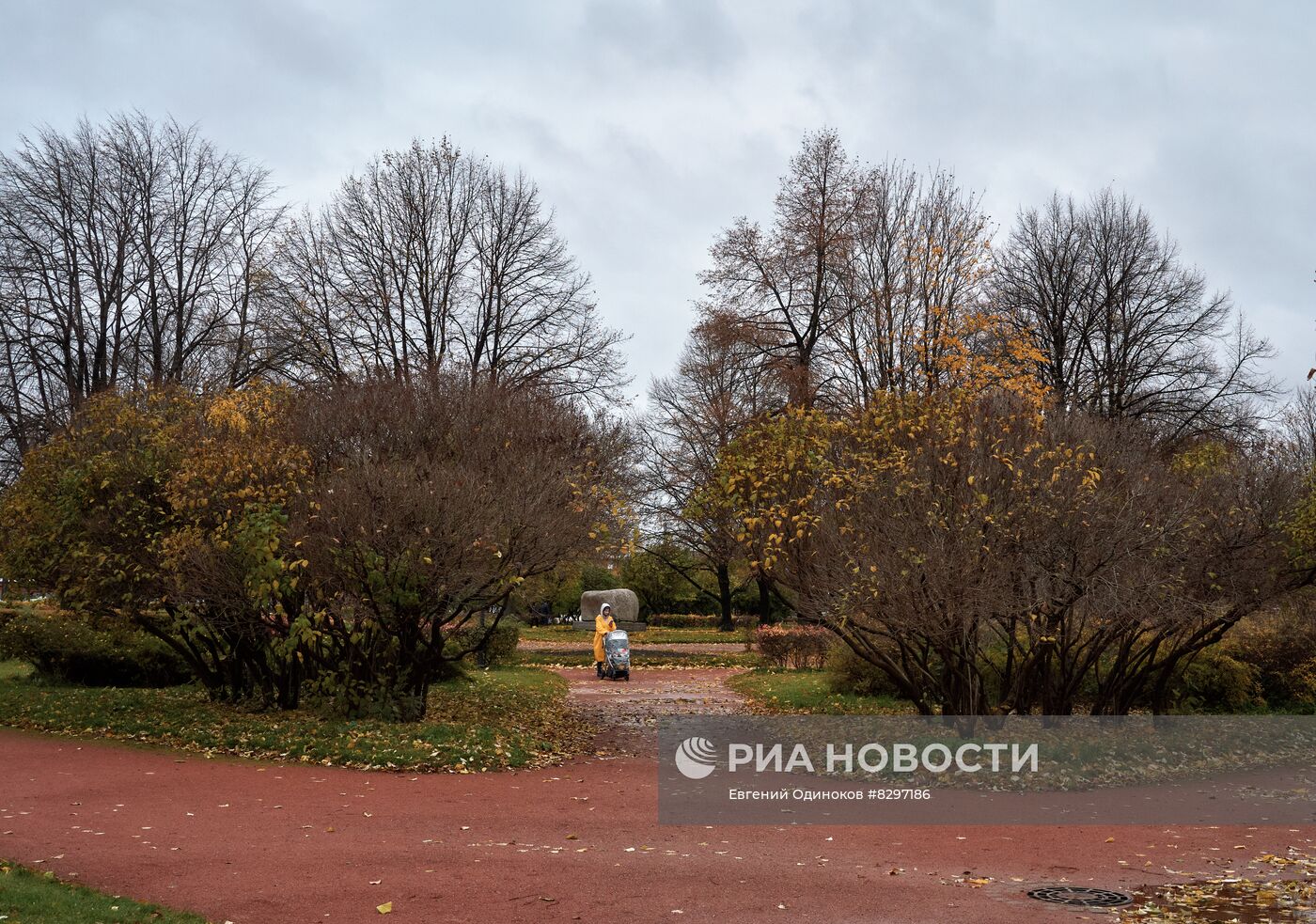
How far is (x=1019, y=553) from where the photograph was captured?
11570mm

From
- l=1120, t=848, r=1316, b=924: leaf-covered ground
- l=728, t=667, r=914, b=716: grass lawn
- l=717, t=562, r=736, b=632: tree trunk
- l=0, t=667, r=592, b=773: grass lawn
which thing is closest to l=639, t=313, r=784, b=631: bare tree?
l=717, t=562, r=736, b=632: tree trunk

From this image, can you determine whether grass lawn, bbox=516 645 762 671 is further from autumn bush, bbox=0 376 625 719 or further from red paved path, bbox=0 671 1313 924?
red paved path, bbox=0 671 1313 924

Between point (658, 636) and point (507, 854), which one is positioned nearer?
point (507, 854)

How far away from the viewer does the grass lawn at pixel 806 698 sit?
16.4 m

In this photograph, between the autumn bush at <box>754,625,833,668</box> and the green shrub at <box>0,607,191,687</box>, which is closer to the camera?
the green shrub at <box>0,607,191,687</box>

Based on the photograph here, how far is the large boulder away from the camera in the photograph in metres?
40.3

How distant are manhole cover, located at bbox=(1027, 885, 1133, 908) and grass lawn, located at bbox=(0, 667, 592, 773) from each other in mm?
6768

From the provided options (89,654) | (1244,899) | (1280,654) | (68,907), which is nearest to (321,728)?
(68,907)

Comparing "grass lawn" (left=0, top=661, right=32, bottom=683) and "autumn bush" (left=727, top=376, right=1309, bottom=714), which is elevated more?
"autumn bush" (left=727, top=376, right=1309, bottom=714)

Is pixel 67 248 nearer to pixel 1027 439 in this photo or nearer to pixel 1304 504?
pixel 1027 439

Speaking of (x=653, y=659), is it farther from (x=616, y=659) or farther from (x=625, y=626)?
(x=625, y=626)

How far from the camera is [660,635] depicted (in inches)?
1549

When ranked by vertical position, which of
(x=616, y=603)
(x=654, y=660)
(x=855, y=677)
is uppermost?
(x=616, y=603)

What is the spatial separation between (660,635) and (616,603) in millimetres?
2288
